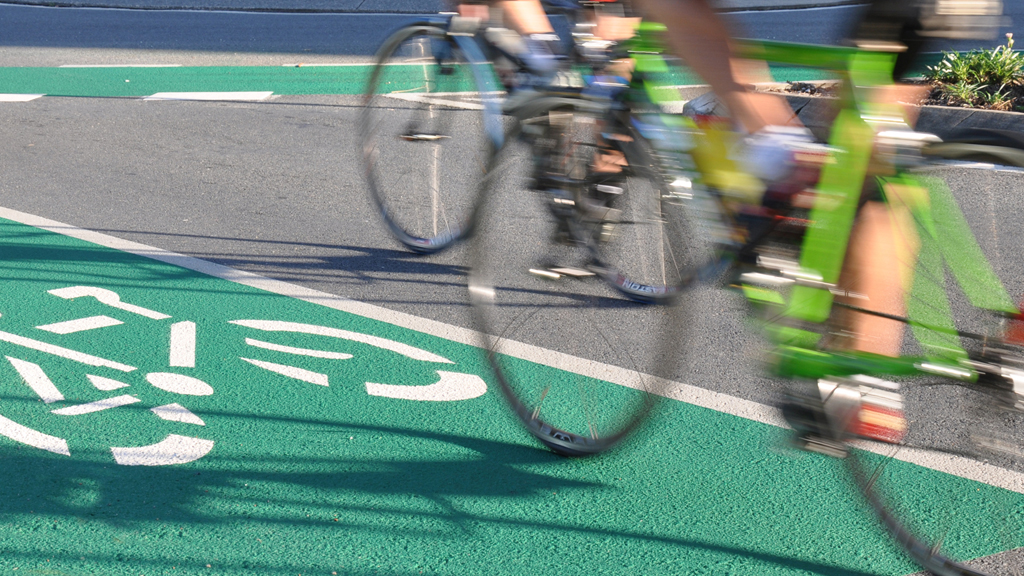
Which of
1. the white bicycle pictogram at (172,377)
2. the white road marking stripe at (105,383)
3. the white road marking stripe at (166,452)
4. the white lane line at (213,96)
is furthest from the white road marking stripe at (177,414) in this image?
the white lane line at (213,96)

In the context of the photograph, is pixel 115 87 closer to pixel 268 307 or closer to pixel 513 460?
pixel 268 307

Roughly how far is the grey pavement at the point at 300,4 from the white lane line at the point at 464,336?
37.8 ft

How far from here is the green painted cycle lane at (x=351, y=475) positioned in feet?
8.82

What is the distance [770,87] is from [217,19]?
10.3m

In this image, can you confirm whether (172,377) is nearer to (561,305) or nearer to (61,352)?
(61,352)

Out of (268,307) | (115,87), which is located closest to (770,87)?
(268,307)

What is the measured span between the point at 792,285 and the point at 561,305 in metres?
1.24

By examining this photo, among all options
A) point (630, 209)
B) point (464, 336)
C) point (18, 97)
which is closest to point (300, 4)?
point (18, 97)

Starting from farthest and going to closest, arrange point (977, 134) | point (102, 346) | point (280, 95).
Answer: point (280, 95) → point (102, 346) → point (977, 134)

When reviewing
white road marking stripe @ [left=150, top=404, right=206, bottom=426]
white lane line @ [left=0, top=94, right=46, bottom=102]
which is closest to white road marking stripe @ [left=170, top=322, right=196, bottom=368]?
white road marking stripe @ [left=150, top=404, right=206, bottom=426]

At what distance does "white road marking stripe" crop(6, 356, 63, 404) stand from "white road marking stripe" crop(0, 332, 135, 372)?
12 cm

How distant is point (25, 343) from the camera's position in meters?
3.97

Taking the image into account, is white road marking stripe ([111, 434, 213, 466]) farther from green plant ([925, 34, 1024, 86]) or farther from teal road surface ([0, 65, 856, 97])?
green plant ([925, 34, 1024, 86])

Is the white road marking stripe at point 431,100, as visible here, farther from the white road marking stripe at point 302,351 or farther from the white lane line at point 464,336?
the white road marking stripe at point 302,351
